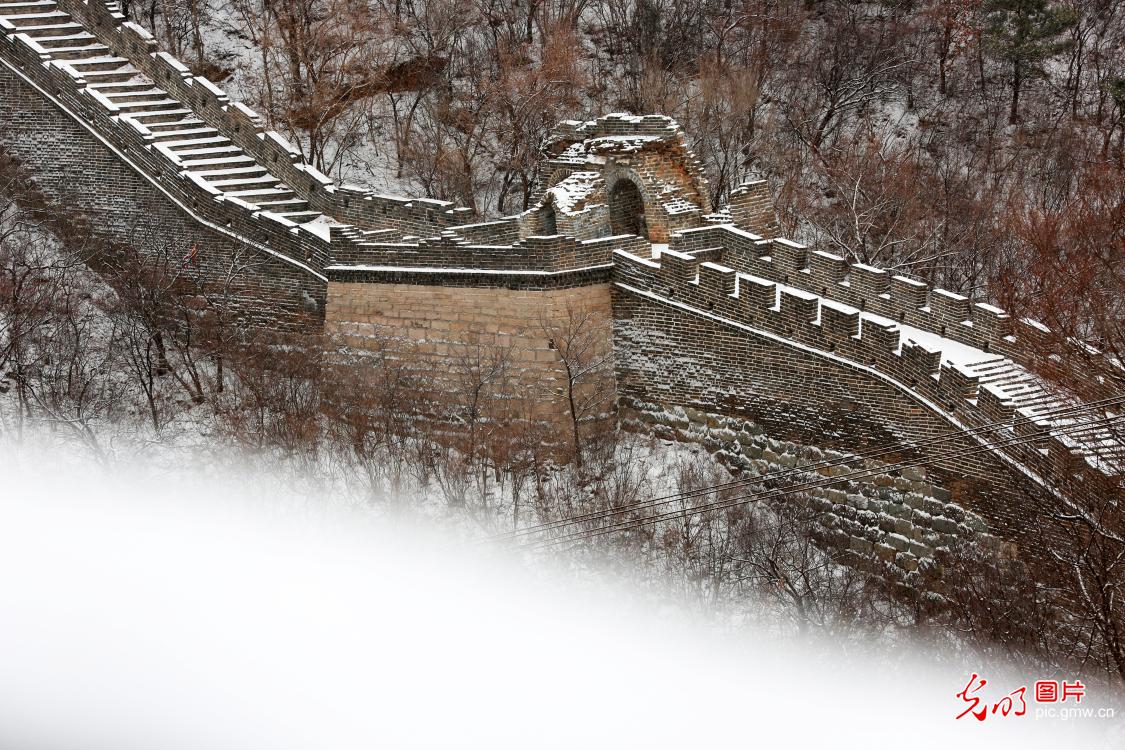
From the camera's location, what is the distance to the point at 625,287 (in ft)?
75.2

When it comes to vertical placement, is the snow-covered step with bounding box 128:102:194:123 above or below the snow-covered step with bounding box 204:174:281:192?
above

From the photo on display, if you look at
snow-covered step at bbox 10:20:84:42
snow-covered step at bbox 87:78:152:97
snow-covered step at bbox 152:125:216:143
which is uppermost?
snow-covered step at bbox 10:20:84:42

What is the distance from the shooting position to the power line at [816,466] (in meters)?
18.5

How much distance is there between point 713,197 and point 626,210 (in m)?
9.49

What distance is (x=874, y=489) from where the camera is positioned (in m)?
20.4

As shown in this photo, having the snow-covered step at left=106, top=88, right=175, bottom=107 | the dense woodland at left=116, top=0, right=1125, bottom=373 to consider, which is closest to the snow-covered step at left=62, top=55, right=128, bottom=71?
the snow-covered step at left=106, top=88, right=175, bottom=107

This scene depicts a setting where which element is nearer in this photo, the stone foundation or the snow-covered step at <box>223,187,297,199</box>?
the stone foundation

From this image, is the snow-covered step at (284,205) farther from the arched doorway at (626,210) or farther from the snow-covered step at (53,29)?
the snow-covered step at (53,29)

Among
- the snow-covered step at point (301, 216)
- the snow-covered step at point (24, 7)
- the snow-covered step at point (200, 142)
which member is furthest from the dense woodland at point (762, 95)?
the snow-covered step at point (301, 216)

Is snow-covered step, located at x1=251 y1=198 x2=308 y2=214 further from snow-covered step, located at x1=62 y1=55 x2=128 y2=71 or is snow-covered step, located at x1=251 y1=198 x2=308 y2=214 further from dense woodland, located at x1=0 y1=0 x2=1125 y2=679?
snow-covered step, located at x1=62 y1=55 x2=128 y2=71

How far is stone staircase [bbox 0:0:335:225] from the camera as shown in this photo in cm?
2612

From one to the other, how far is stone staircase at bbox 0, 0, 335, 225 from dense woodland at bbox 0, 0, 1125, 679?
1.96 m

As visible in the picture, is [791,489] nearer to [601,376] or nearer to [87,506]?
[601,376]

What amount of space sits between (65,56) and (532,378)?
12.2m
